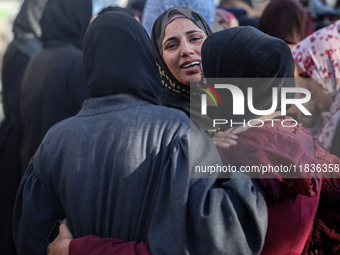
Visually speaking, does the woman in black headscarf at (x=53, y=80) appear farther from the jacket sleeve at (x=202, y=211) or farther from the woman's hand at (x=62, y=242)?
the jacket sleeve at (x=202, y=211)

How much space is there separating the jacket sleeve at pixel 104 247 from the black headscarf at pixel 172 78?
92 cm

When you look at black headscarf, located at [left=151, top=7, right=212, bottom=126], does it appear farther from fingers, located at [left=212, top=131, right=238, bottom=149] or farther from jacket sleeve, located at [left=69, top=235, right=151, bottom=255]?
jacket sleeve, located at [left=69, top=235, right=151, bottom=255]

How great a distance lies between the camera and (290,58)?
1.79 meters

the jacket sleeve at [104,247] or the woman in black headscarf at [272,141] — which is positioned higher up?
the woman in black headscarf at [272,141]

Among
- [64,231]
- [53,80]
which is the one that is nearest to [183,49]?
[53,80]

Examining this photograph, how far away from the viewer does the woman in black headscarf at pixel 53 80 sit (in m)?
2.98

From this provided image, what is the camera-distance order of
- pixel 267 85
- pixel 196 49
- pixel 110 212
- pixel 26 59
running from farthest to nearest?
pixel 26 59, pixel 196 49, pixel 267 85, pixel 110 212

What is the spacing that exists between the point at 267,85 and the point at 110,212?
0.78 meters

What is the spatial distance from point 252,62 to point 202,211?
640 mm

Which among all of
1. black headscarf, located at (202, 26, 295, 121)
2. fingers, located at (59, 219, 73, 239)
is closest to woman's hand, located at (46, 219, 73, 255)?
fingers, located at (59, 219, 73, 239)

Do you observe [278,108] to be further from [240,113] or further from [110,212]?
[110,212]

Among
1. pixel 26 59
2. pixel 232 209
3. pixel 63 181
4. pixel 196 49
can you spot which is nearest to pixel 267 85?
pixel 232 209

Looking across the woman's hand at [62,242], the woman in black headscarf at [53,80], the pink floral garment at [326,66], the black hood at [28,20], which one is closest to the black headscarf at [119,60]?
the woman's hand at [62,242]

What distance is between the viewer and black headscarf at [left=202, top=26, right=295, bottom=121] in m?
1.75
